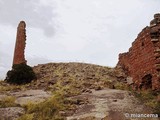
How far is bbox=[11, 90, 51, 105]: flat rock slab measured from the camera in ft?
58.3

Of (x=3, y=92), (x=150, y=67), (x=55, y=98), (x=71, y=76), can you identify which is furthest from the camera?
(x=71, y=76)

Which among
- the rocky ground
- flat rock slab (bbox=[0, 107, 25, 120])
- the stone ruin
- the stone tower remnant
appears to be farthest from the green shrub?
flat rock slab (bbox=[0, 107, 25, 120])

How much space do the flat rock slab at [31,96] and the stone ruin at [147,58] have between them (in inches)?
212

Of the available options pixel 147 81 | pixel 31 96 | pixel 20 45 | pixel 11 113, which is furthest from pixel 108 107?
pixel 20 45

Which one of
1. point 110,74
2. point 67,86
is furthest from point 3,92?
point 110,74

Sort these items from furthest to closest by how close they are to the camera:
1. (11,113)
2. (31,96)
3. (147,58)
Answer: (147,58) < (31,96) < (11,113)

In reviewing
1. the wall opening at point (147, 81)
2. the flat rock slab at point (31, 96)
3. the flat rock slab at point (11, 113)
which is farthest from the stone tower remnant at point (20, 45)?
the flat rock slab at point (11, 113)

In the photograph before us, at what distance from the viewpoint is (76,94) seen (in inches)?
761

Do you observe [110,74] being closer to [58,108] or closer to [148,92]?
[148,92]

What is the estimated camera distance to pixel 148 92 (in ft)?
61.1

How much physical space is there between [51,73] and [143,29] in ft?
28.6

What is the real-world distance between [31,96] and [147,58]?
6668mm

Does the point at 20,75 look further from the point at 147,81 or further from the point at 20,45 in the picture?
the point at 147,81

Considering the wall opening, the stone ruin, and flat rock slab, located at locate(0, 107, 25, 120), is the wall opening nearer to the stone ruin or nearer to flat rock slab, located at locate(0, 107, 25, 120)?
the stone ruin
